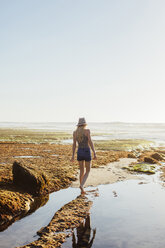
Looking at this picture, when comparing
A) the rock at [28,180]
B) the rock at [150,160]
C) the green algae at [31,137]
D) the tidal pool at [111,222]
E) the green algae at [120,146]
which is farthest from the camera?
the green algae at [31,137]

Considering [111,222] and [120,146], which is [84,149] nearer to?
[111,222]

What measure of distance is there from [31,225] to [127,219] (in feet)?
8.19

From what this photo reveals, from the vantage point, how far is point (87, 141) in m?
7.79

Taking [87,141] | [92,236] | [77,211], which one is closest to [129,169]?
[87,141]

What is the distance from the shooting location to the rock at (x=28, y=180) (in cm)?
768

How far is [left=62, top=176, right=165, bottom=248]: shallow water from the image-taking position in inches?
180

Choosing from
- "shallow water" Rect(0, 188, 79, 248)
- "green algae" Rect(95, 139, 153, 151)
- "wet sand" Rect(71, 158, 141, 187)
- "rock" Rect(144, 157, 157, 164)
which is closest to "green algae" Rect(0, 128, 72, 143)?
"green algae" Rect(95, 139, 153, 151)

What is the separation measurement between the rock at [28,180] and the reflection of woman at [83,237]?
2808mm

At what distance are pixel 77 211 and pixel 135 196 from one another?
2.55m

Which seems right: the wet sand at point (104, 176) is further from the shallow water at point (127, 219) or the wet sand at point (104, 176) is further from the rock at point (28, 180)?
the rock at point (28, 180)

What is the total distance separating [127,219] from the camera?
5672mm

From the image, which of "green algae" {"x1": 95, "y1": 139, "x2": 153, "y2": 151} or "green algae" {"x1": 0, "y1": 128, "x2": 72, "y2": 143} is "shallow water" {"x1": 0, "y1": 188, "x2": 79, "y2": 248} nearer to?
"green algae" {"x1": 95, "y1": 139, "x2": 153, "y2": 151}

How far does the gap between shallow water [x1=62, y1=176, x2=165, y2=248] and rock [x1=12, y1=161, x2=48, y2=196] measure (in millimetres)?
2117

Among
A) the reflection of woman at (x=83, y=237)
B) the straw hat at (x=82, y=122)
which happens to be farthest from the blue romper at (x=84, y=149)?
the reflection of woman at (x=83, y=237)
